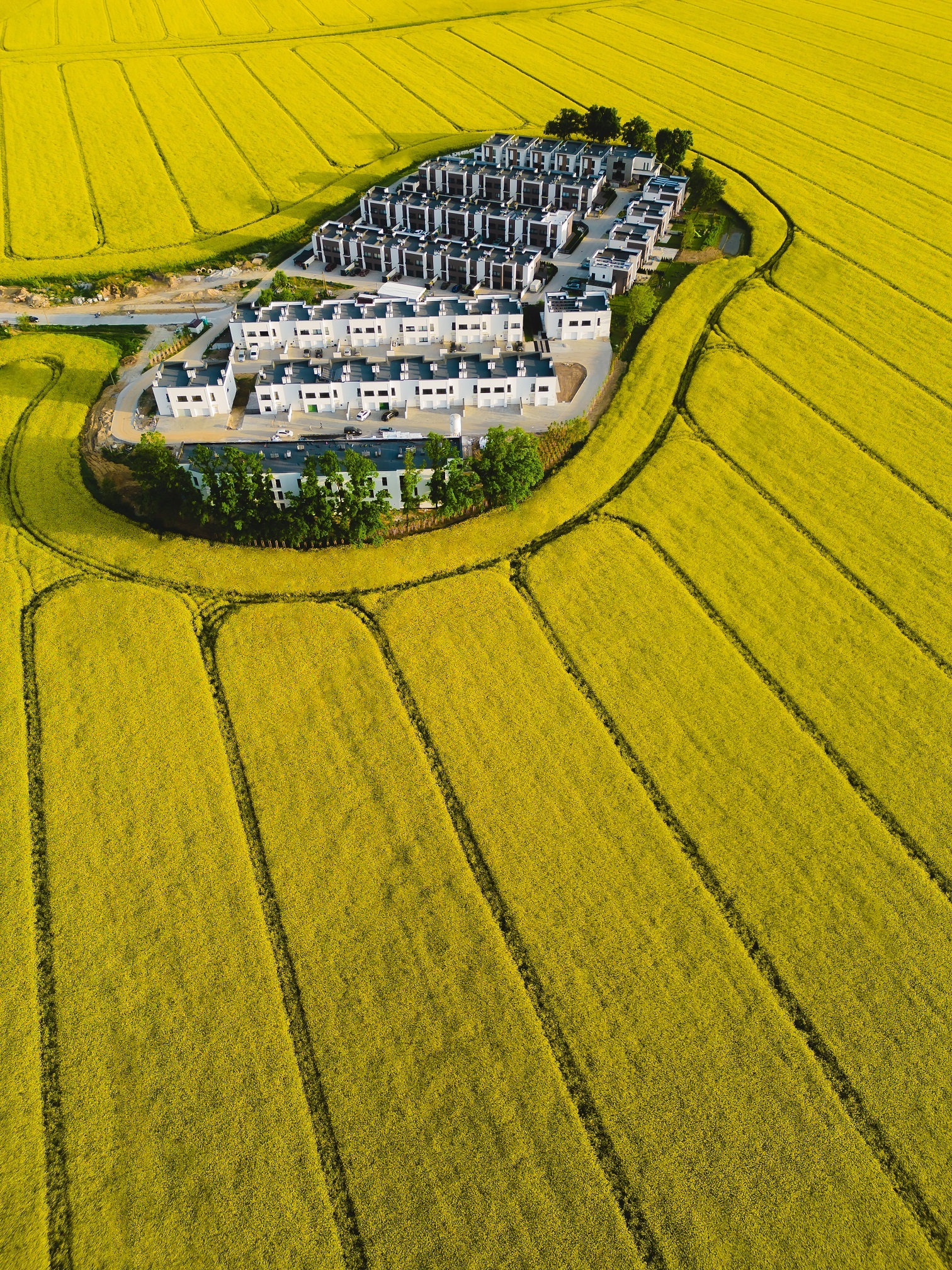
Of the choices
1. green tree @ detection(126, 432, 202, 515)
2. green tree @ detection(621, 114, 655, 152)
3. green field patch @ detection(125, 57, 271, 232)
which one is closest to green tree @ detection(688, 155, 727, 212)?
green tree @ detection(621, 114, 655, 152)

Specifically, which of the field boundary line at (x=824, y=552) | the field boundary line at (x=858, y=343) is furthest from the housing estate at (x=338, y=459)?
the field boundary line at (x=858, y=343)

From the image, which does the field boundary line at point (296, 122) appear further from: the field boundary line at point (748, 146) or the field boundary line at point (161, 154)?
the field boundary line at point (748, 146)

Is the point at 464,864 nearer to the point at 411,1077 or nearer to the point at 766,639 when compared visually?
the point at 411,1077

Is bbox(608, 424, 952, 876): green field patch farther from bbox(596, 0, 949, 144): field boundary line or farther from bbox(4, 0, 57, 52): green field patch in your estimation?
bbox(4, 0, 57, 52): green field patch

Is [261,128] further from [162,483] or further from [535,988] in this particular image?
[535,988]

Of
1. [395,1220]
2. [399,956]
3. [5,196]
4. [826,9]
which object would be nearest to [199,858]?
[399,956]
